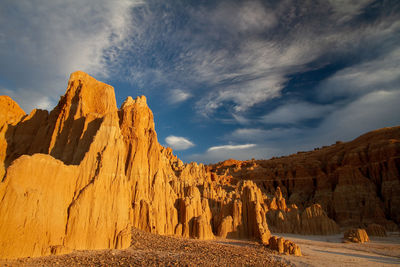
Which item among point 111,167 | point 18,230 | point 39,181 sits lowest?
point 18,230

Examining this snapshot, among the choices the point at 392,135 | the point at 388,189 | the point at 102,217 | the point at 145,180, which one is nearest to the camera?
the point at 102,217

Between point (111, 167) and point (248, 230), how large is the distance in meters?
21.9

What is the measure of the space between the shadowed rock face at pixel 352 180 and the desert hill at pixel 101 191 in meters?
0.46

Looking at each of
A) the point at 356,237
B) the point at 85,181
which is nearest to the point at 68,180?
the point at 85,181

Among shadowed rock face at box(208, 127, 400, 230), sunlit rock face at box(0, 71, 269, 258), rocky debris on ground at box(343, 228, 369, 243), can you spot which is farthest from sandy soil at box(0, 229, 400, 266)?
shadowed rock face at box(208, 127, 400, 230)

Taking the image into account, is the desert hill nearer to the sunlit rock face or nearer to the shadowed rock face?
the sunlit rock face

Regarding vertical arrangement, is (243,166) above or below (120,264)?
above

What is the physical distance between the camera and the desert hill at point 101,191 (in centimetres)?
1312

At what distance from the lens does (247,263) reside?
1652cm

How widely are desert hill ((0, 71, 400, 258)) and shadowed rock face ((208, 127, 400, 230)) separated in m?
0.46

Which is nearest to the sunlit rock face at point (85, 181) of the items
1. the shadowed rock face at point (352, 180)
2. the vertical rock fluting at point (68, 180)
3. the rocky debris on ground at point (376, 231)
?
the vertical rock fluting at point (68, 180)

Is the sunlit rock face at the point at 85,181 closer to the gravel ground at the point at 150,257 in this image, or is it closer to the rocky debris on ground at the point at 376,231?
the gravel ground at the point at 150,257

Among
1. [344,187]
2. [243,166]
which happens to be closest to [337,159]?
[344,187]

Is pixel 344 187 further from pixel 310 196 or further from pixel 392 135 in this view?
pixel 392 135
